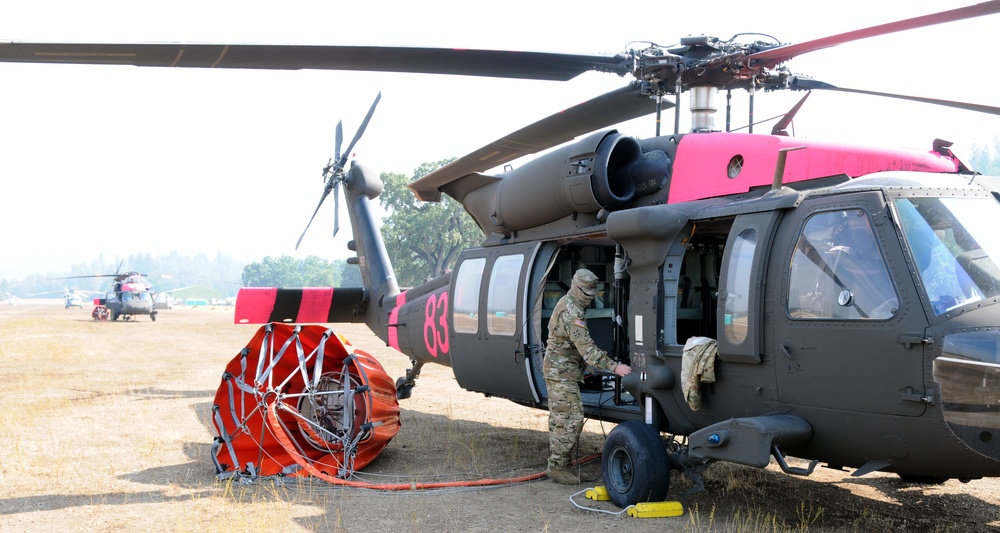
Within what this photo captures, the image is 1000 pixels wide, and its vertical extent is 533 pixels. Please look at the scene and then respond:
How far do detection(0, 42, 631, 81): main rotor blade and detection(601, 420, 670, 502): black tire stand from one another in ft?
8.87

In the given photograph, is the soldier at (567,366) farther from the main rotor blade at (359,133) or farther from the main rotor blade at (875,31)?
the main rotor blade at (359,133)

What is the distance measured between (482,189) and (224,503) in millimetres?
3722

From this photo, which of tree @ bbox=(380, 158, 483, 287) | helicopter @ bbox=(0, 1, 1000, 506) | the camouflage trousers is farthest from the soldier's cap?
tree @ bbox=(380, 158, 483, 287)

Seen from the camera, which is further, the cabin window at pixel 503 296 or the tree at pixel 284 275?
the tree at pixel 284 275

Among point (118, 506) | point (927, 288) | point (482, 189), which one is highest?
point (482, 189)

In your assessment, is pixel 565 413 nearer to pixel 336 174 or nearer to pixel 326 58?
pixel 326 58

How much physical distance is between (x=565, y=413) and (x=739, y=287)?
2008 mm

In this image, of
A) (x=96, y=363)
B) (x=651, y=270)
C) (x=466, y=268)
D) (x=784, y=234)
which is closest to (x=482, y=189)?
(x=466, y=268)

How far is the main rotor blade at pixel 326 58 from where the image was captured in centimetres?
512

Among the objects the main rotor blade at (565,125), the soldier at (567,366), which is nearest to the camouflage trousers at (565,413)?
the soldier at (567,366)

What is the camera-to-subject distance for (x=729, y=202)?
582cm

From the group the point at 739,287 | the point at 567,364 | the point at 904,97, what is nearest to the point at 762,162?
the point at 739,287

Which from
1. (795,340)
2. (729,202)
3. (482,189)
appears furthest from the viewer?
(482,189)

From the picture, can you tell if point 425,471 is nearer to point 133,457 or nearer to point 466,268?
point 466,268
